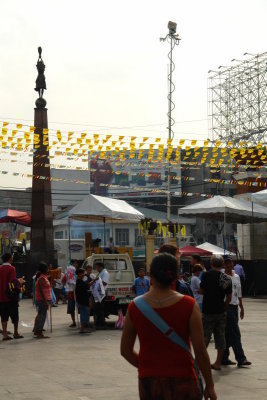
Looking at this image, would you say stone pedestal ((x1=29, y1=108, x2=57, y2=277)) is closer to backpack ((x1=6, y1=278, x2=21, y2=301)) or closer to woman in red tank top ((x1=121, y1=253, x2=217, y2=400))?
backpack ((x1=6, y1=278, x2=21, y2=301))

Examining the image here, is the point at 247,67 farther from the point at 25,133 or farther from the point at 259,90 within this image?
the point at 25,133

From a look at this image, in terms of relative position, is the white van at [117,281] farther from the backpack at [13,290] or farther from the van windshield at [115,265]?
the backpack at [13,290]

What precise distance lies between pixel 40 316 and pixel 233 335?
646cm

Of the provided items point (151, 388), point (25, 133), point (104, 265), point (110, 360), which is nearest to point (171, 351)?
point (151, 388)

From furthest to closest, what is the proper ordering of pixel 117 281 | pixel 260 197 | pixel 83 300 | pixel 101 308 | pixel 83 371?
pixel 260 197 → pixel 117 281 → pixel 101 308 → pixel 83 300 → pixel 83 371

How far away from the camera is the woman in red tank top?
5016mm

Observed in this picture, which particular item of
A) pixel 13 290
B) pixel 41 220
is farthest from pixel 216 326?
pixel 41 220

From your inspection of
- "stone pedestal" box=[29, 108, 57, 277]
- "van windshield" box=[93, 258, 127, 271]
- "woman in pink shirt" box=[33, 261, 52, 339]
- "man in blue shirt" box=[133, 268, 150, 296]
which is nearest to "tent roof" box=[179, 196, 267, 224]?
"stone pedestal" box=[29, 108, 57, 277]

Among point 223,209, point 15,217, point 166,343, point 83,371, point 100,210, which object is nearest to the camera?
point 166,343

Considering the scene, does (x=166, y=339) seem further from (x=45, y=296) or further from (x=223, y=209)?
(x=223, y=209)

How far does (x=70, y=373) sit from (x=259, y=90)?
4931 cm

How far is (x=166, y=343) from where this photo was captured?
5066mm

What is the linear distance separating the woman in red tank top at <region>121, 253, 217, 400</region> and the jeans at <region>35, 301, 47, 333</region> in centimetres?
1249

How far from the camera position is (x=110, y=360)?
13188mm
